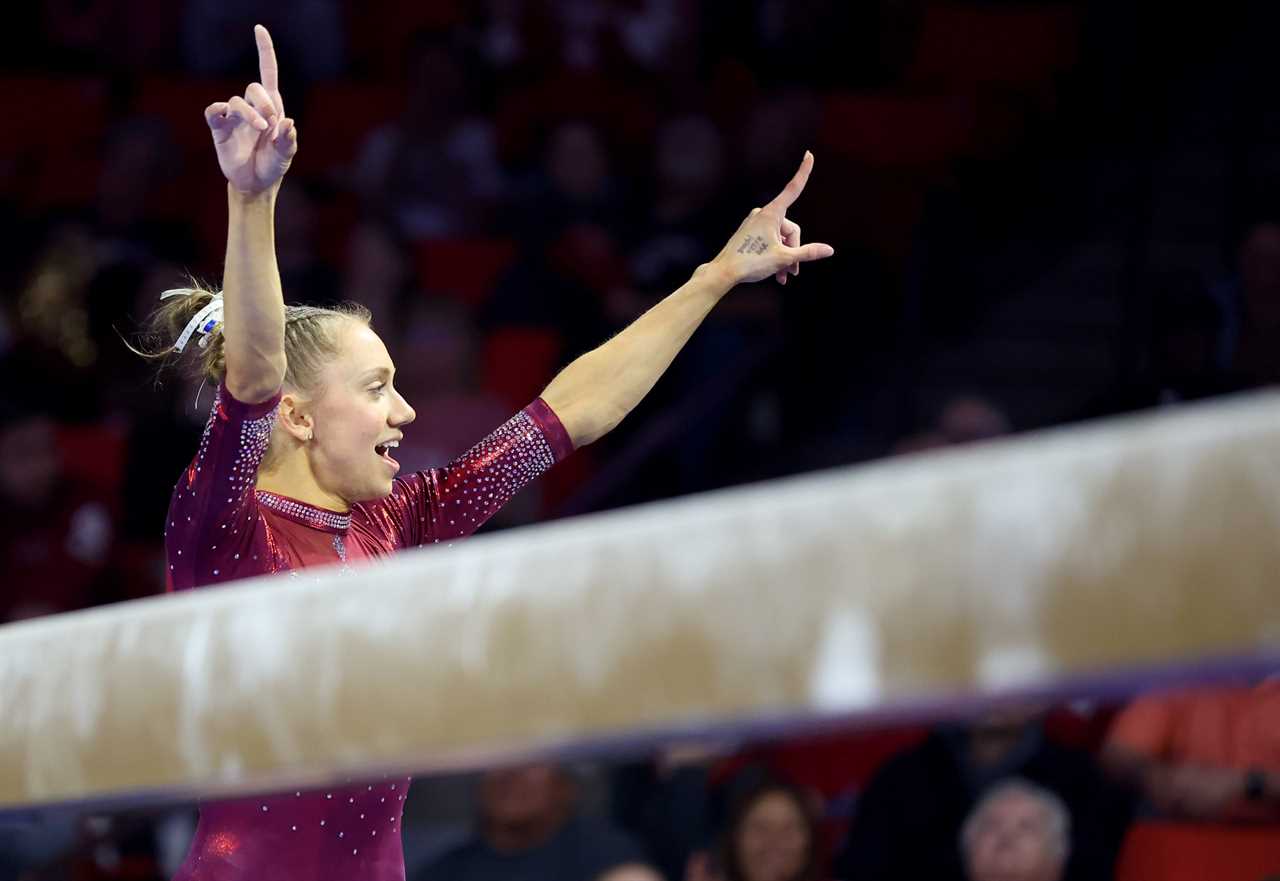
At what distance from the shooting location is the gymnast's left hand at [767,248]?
2.86m

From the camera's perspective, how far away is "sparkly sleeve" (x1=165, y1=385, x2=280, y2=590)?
7.04 feet

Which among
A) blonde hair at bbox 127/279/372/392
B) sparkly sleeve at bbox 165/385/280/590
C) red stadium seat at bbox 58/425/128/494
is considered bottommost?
sparkly sleeve at bbox 165/385/280/590

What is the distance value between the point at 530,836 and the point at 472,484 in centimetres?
177

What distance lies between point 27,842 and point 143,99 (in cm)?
390

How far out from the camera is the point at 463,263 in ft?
A: 22.0

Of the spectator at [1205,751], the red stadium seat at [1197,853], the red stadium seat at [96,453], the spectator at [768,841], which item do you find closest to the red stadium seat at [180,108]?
the red stadium seat at [96,453]

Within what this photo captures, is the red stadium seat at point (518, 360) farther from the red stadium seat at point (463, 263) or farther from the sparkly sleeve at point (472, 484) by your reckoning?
the sparkly sleeve at point (472, 484)

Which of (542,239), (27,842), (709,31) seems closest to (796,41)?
(709,31)

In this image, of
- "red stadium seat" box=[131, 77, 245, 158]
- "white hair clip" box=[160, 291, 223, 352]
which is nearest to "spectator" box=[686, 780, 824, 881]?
"white hair clip" box=[160, 291, 223, 352]

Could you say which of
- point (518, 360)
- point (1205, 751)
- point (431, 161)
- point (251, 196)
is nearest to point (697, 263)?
point (518, 360)

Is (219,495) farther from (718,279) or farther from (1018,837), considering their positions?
(1018,837)

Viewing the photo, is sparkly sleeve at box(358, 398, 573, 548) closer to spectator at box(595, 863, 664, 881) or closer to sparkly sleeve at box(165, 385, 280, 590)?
sparkly sleeve at box(165, 385, 280, 590)

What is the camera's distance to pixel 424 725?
4.53 ft

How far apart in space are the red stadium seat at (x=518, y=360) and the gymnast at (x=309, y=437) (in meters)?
3.07
